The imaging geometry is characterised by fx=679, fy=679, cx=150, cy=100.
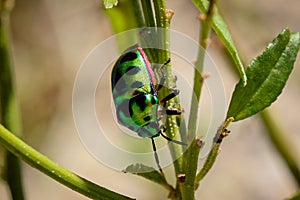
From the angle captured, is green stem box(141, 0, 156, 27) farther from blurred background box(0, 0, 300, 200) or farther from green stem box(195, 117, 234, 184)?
blurred background box(0, 0, 300, 200)

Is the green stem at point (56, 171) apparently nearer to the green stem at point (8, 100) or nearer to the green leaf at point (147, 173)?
the green leaf at point (147, 173)

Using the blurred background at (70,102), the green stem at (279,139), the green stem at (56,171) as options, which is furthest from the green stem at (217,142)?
the blurred background at (70,102)

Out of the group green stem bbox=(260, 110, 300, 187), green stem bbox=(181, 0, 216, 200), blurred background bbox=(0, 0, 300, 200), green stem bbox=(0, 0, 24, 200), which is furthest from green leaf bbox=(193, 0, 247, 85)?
blurred background bbox=(0, 0, 300, 200)

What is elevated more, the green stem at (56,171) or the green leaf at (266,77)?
the green leaf at (266,77)

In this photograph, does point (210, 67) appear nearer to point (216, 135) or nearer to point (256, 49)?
point (216, 135)

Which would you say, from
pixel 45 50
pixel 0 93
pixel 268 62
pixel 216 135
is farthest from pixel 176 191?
pixel 45 50

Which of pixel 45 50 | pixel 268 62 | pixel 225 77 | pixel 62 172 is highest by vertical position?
pixel 268 62
